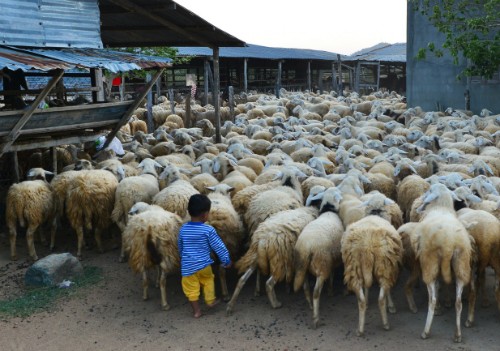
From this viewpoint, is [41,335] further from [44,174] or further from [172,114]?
[172,114]

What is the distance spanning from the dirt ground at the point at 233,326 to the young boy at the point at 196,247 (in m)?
0.36

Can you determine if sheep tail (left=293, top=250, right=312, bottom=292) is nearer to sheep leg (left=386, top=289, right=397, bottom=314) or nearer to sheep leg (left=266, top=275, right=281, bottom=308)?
sheep leg (left=266, top=275, right=281, bottom=308)

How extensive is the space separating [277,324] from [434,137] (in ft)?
22.6

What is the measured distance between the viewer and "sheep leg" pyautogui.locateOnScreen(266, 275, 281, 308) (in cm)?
582

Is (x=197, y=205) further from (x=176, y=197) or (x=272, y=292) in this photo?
(x=176, y=197)

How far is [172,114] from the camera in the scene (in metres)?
18.2

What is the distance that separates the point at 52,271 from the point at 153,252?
5.30 feet

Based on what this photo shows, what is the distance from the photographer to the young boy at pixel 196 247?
5762mm

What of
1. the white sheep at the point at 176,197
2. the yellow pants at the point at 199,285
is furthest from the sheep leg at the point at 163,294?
the white sheep at the point at 176,197

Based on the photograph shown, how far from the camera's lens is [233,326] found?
5.61 meters

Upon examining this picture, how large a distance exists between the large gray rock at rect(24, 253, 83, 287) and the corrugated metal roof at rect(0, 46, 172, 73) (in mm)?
2634

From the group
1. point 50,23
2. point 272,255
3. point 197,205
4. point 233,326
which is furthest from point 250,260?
point 50,23

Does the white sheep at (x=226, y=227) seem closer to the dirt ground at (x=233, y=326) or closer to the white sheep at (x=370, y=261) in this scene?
the dirt ground at (x=233, y=326)

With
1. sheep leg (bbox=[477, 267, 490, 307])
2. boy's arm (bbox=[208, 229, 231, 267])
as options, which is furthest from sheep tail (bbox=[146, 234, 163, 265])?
sheep leg (bbox=[477, 267, 490, 307])
